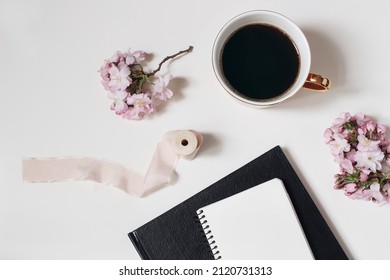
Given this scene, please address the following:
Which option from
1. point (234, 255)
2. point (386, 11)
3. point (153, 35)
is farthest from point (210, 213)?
point (386, 11)

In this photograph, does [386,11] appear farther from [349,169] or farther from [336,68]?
[349,169]

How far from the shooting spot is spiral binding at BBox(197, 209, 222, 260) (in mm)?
744

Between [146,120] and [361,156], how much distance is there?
0.35 m

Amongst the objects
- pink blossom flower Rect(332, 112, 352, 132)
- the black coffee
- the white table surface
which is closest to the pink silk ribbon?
the white table surface

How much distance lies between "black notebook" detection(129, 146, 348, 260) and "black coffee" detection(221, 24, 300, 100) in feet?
0.35

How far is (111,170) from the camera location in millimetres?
762

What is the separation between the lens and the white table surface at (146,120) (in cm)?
75

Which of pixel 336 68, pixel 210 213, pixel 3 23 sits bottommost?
pixel 210 213

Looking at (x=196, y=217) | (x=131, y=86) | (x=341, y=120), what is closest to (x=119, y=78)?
(x=131, y=86)

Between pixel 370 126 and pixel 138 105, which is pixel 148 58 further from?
pixel 370 126

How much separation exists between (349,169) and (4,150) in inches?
22.5

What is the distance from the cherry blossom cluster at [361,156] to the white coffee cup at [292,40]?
0.26 feet

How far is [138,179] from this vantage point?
760 mm

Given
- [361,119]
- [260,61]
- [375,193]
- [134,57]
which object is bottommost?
[375,193]
